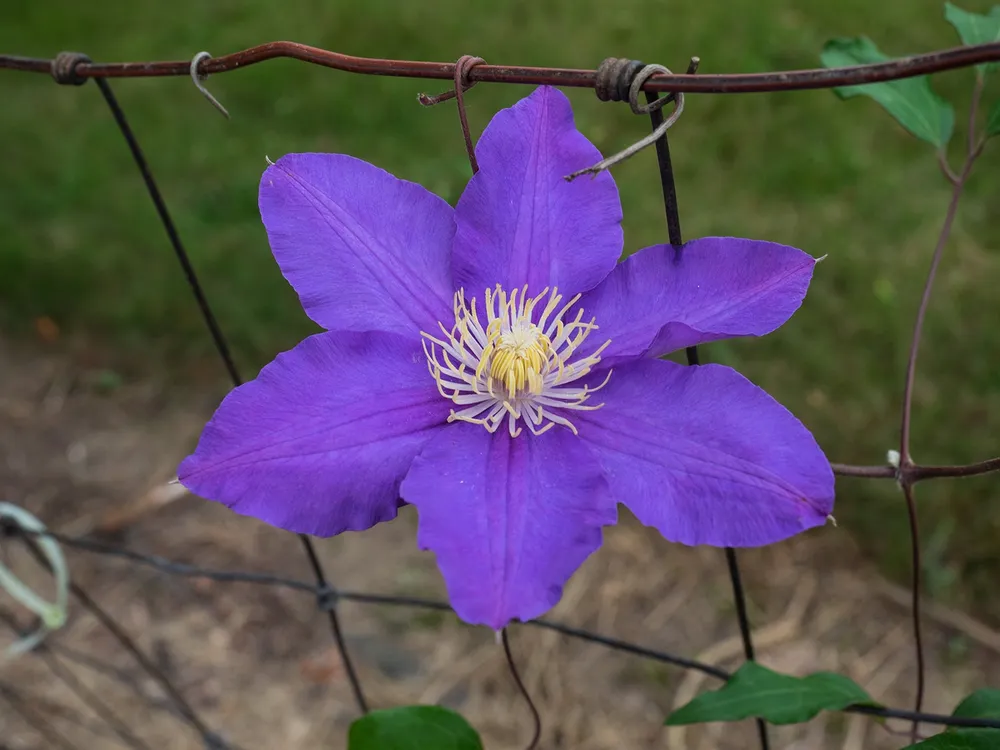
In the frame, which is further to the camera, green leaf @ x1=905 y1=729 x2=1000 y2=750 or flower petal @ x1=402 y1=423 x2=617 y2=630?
green leaf @ x1=905 y1=729 x2=1000 y2=750

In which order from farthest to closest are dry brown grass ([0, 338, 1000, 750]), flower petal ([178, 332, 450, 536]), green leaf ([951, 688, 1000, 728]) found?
dry brown grass ([0, 338, 1000, 750])
green leaf ([951, 688, 1000, 728])
flower petal ([178, 332, 450, 536])

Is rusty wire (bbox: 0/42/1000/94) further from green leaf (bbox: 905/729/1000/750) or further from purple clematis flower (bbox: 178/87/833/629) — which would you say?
green leaf (bbox: 905/729/1000/750)

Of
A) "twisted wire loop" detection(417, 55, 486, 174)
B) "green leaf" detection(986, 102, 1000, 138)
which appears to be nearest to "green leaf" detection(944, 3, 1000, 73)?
"green leaf" detection(986, 102, 1000, 138)

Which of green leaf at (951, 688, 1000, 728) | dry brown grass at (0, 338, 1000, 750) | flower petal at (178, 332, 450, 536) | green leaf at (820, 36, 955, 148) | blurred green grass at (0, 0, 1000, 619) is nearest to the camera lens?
flower petal at (178, 332, 450, 536)

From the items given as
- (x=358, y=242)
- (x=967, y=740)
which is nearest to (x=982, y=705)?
(x=967, y=740)

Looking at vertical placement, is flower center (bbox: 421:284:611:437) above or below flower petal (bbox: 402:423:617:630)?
above

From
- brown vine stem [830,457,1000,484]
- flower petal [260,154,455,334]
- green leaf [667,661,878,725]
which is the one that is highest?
flower petal [260,154,455,334]

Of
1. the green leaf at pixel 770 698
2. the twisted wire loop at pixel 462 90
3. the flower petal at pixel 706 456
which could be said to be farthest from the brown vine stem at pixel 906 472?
the twisted wire loop at pixel 462 90
